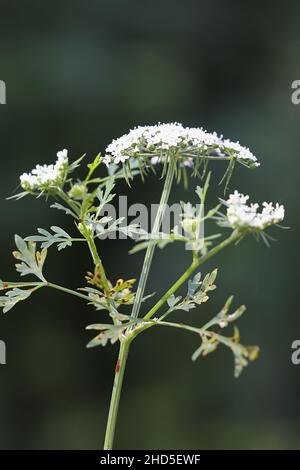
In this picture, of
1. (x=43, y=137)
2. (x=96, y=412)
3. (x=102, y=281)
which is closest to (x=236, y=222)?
(x=102, y=281)

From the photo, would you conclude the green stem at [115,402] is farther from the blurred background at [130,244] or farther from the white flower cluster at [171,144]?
the blurred background at [130,244]

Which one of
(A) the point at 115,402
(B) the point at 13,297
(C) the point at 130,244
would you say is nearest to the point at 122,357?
(A) the point at 115,402

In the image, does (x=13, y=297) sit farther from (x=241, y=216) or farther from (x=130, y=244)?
(x=130, y=244)

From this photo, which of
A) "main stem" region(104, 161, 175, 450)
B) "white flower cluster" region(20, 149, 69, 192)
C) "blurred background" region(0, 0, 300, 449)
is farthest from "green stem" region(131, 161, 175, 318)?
"blurred background" region(0, 0, 300, 449)

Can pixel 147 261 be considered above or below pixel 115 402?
above

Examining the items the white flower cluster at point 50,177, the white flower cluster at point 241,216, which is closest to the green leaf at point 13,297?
the white flower cluster at point 50,177

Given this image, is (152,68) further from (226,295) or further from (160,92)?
(226,295)
